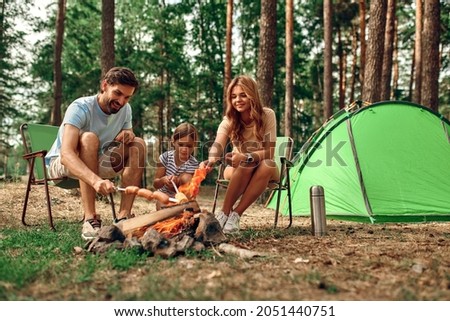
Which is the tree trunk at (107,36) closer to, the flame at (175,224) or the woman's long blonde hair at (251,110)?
the woman's long blonde hair at (251,110)

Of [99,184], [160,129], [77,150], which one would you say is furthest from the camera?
[160,129]

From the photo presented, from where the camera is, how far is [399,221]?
4.81 meters

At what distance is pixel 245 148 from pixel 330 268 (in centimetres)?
190

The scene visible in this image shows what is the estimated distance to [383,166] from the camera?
5090 millimetres

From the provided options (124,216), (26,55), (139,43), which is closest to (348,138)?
(124,216)

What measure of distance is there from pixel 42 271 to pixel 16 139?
73.6ft

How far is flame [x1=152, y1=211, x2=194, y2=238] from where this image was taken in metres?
3.15

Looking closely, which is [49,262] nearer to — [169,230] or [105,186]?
[105,186]

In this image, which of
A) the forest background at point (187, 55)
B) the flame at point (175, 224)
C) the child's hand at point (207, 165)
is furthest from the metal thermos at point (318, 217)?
the forest background at point (187, 55)

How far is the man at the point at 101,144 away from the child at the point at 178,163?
1.48 ft

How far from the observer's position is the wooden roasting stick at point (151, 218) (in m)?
3.09

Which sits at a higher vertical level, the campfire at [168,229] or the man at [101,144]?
the man at [101,144]

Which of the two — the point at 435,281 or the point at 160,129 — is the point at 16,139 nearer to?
the point at 160,129

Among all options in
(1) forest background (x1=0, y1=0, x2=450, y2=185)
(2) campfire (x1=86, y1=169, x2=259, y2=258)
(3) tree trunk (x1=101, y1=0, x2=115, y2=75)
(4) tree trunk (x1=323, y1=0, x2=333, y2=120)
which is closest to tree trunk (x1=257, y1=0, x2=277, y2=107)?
(3) tree trunk (x1=101, y1=0, x2=115, y2=75)
